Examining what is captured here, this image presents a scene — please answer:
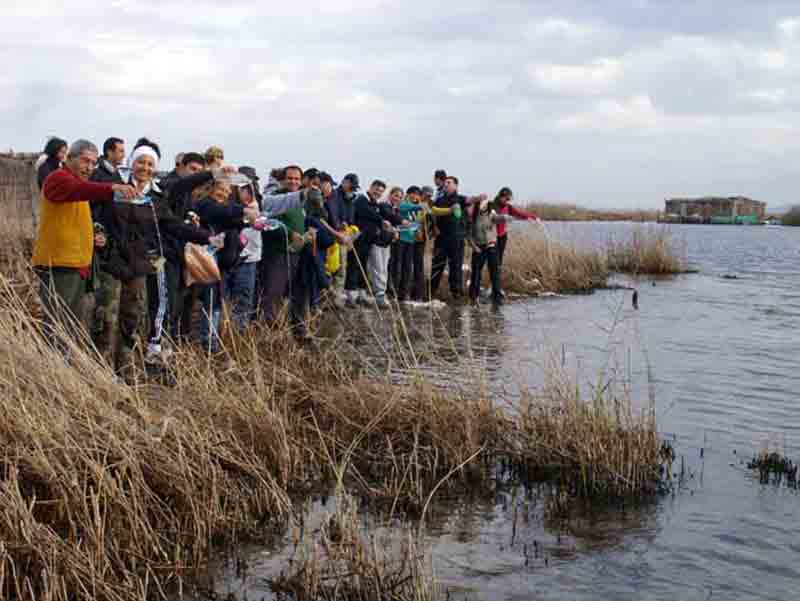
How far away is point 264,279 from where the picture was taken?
10.6 meters

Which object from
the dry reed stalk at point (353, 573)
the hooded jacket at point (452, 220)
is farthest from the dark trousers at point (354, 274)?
the dry reed stalk at point (353, 573)

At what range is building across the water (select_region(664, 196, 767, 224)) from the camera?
4446 inches

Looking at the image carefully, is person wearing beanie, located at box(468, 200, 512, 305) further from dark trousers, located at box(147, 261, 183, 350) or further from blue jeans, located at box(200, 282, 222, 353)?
dark trousers, located at box(147, 261, 183, 350)

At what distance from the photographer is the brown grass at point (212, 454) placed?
4.50m

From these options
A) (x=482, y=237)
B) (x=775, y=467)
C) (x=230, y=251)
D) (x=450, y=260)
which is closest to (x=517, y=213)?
(x=482, y=237)

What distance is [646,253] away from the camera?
25.2 metres

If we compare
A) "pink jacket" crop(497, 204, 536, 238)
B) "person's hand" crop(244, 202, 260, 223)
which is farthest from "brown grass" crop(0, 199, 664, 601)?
"pink jacket" crop(497, 204, 536, 238)

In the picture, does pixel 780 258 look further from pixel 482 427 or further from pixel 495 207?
pixel 482 427

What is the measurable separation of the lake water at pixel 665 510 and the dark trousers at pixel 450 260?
252 centimetres

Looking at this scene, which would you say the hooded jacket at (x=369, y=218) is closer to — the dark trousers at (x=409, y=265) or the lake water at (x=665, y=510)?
the lake water at (x=665, y=510)

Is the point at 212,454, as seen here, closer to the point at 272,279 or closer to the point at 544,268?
the point at 272,279

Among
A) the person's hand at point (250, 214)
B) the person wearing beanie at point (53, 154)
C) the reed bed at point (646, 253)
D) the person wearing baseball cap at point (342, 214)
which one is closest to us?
the person's hand at point (250, 214)

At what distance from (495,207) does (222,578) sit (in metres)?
12.9

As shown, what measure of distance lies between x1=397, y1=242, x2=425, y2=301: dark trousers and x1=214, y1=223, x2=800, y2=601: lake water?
6.29 feet
